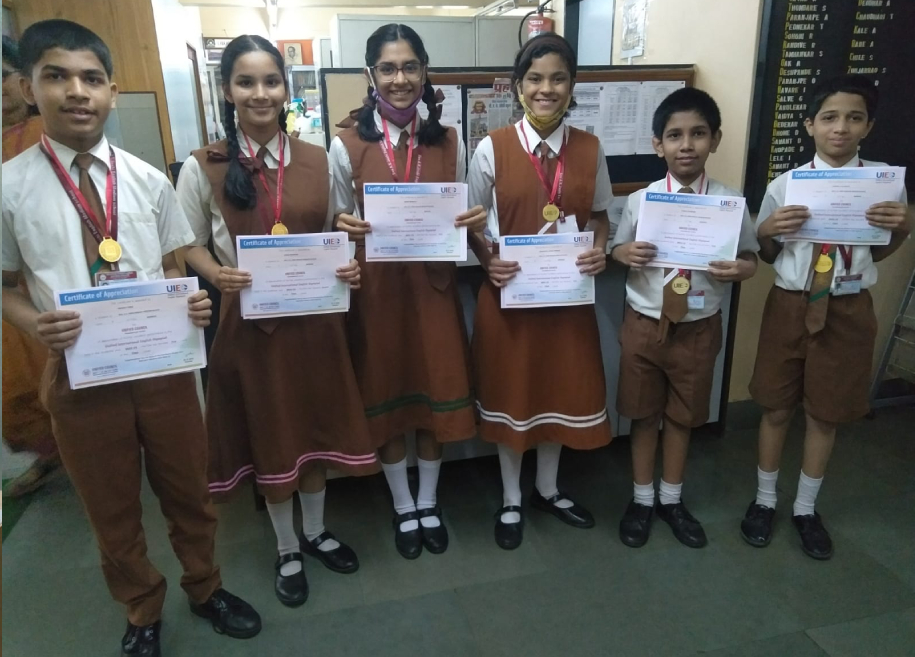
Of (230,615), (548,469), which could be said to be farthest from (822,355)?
(230,615)

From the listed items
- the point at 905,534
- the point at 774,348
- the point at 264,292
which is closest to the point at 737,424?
the point at 905,534

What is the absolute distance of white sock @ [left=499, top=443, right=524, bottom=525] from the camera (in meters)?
2.15

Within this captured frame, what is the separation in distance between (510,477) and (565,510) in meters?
0.26

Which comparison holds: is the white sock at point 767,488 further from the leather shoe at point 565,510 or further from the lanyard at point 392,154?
the lanyard at point 392,154

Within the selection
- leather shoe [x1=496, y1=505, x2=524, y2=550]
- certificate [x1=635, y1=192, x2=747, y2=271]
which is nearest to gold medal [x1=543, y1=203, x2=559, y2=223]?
certificate [x1=635, y1=192, x2=747, y2=271]

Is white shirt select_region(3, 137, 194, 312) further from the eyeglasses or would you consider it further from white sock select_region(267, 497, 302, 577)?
white sock select_region(267, 497, 302, 577)

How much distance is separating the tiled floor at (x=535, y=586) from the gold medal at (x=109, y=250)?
1108 millimetres

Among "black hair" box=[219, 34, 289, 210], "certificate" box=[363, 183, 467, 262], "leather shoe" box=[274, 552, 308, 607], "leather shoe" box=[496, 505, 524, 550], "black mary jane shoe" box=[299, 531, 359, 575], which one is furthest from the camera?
"leather shoe" box=[496, 505, 524, 550]

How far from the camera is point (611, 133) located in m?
2.65

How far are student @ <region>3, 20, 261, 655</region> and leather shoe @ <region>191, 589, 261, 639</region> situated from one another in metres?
0.14

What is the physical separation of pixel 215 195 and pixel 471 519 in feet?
4.69

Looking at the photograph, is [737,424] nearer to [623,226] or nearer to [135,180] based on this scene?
[623,226]

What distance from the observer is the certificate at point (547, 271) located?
1812 mm

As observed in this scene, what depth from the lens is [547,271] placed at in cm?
184
